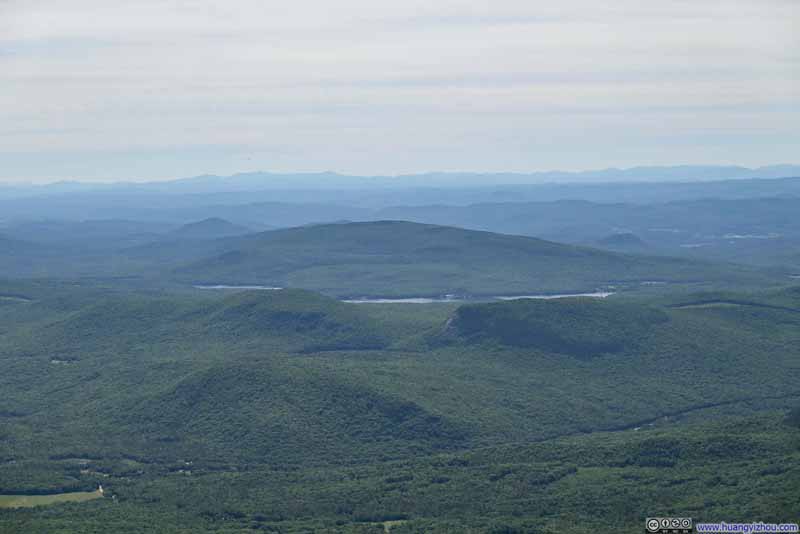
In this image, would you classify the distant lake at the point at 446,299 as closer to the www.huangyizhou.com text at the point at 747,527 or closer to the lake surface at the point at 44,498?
the lake surface at the point at 44,498

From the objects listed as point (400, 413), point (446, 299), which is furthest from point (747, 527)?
point (446, 299)

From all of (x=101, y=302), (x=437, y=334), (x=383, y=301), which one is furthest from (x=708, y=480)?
(x=383, y=301)

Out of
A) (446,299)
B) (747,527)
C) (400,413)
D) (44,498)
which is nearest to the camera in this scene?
(747,527)

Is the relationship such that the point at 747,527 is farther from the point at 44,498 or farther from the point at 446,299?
the point at 446,299

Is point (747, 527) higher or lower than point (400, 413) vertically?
higher

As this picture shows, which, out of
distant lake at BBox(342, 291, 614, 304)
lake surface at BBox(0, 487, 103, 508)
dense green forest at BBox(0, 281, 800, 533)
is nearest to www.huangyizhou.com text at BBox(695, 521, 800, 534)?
dense green forest at BBox(0, 281, 800, 533)

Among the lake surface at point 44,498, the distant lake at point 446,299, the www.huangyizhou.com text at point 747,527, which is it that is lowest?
the lake surface at point 44,498

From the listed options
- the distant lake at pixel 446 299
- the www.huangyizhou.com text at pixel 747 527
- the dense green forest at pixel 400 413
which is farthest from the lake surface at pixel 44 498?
the distant lake at pixel 446 299
